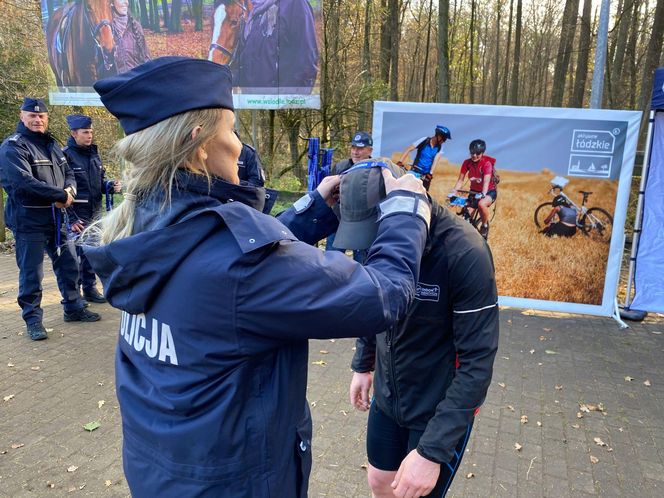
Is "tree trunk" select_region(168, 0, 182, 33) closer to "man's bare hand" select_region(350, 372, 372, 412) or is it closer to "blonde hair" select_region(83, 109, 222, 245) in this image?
"man's bare hand" select_region(350, 372, 372, 412)

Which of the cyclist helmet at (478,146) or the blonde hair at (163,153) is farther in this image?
the cyclist helmet at (478,146)

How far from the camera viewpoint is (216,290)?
3.57 ft

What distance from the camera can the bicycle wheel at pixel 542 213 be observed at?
616cm

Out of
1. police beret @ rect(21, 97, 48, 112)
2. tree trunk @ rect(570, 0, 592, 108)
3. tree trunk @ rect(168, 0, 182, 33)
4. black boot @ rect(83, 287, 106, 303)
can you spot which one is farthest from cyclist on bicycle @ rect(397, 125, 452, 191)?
tree trunk @ rect(570, 0, 592, 108)

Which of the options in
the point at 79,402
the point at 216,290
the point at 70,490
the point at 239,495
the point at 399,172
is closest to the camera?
the point at 216,290

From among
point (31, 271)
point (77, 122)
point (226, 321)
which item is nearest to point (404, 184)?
point (226, 321)

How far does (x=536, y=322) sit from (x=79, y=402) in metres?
4.84

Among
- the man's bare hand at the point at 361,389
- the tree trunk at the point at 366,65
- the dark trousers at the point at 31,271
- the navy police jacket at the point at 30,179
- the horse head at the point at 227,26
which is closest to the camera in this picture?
the man's bare hand at the point at 361,389

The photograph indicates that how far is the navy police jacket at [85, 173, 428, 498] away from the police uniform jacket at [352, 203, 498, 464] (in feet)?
1.35

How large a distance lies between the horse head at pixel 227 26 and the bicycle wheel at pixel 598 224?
20.2ft

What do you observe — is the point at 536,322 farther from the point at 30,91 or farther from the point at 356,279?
the point at 30,91

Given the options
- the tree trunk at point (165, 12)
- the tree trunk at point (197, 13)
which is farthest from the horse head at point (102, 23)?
the tree trunk at point (197, 13)

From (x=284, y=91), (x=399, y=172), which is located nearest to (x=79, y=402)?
(x=399, y=172)

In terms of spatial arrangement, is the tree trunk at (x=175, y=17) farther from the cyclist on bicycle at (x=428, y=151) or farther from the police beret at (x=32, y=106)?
the cyclist on bicycle at (x=428, y=151)
